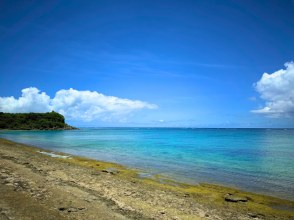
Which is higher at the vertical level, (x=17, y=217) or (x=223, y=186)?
(x=17, y=217)

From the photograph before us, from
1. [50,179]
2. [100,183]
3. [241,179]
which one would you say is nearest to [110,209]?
[100,183]

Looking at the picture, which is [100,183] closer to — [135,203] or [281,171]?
[135,203]

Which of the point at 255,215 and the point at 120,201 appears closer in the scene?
the point at 255,215

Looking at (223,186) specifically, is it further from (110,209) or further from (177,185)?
(110,209)

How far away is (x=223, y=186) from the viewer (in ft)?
61.7

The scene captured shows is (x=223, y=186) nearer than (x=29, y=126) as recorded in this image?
Yes

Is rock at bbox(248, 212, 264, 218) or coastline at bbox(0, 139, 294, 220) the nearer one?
coastline at bbox(0, 139, 294, 220)

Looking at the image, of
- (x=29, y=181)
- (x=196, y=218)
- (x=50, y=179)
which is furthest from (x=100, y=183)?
(x=196, y=218)

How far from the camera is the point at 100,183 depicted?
51.9 feet

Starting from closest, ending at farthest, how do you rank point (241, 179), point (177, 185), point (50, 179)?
1. point (50, 179)
2. point (177, 185)
3. point (241, 179)

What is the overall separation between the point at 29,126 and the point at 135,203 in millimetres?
205255

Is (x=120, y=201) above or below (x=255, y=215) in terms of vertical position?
above

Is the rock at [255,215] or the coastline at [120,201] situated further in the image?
the rock at [255,215]

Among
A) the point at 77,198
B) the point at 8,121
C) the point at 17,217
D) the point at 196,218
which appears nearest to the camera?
the point at 17,217
